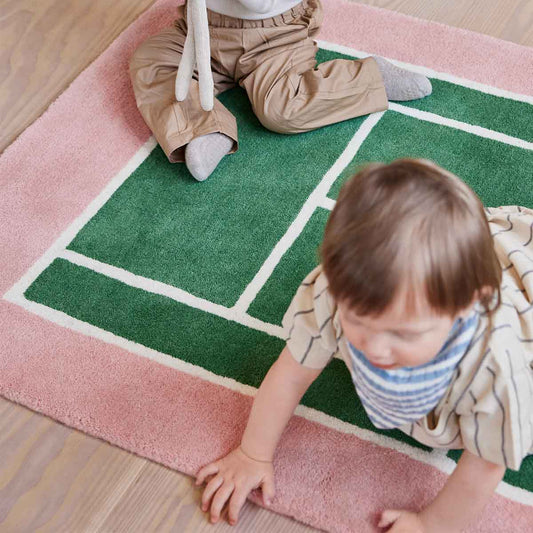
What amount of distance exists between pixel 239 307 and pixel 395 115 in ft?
1.66

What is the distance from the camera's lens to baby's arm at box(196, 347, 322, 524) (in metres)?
0.89

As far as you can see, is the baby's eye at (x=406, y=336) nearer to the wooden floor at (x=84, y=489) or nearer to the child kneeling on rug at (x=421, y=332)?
the child kneeling on rug at (x=421, y=332)

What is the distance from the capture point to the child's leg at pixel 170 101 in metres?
1.28

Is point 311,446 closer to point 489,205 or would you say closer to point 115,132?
point 489,205

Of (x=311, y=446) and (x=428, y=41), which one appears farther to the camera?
(x=428, y=41)

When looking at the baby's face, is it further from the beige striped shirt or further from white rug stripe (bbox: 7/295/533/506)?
white rug stripe (bbox: 7/295/533/506)

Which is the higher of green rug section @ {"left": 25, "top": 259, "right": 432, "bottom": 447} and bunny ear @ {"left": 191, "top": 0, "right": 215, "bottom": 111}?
bunny ear @ {"left": 191, "top": 0, "right": 215, "bottom": 111}

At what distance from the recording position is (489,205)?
3.95 ft

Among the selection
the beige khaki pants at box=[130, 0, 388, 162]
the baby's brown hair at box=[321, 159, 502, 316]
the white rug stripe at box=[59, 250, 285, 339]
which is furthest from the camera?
the beige khaki pants at box=[130, 0, 388, 162]

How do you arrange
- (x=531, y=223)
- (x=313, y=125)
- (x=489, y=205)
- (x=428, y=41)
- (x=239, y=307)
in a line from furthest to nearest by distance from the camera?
(x=428, y=41) → (x=313, y=125) → (x=489, y=205) → (x=239, y=307) → (x=531, y=223)

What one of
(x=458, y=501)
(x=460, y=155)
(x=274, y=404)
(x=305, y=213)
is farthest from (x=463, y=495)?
(x=460, y=155)

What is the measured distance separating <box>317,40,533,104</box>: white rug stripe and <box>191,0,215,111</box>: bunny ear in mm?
356

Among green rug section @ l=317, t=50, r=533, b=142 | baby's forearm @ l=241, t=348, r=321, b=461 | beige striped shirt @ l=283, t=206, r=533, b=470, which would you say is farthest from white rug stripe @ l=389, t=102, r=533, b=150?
baby's forearm @ l=241, t=348, r=321, b=461

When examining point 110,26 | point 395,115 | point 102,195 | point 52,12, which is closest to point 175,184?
point 102,195
